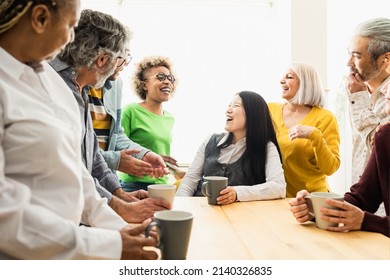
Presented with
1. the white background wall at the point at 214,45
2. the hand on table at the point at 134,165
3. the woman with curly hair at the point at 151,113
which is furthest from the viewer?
the white background wall at the point at 214,45

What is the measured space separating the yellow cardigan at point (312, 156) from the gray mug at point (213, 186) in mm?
677

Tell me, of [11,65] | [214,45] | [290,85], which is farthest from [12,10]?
[214,45]

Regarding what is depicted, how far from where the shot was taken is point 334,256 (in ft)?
2.54

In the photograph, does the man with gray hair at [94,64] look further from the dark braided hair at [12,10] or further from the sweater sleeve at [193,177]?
the sweater sleeve at [193,177]

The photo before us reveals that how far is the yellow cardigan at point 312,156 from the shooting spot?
1780 millimetres

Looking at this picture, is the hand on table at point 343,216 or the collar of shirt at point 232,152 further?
the collar of shirt at point 232,152

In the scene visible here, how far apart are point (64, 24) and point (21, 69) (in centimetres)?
11

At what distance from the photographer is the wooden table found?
79 cm

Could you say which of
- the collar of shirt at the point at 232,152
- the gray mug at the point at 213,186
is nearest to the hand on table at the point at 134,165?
the gray mug at the point at 213,186

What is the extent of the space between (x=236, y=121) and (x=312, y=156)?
0.45 meters

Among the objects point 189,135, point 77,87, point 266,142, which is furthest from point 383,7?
point 77,87

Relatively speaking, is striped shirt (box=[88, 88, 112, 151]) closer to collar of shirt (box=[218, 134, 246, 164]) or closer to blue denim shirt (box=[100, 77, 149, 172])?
blue denim shirt (box=[100, 77, 149, 172])

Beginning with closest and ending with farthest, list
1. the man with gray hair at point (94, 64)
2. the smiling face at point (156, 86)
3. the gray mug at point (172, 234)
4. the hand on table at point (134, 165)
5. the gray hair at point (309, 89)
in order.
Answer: the gray mug at point (172, 234) < the man with gray hair at point (94, 64) < the hand on table at point (134, 165) < the gray hair at point (309, 89) < the smiling face at point (156, 86)
